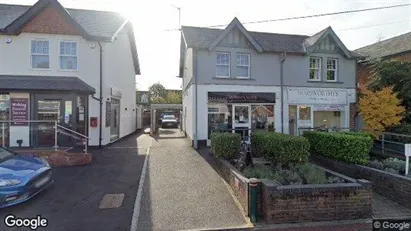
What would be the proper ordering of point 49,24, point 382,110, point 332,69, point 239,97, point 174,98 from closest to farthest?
point 49,24 < point 382,110 < point 239,97 < point 332,69 < point 174,98

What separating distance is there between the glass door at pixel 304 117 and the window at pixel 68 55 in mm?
12515

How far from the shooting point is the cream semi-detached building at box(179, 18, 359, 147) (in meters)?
14.3

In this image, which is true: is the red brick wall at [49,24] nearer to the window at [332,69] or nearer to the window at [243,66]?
the window at [243,66]

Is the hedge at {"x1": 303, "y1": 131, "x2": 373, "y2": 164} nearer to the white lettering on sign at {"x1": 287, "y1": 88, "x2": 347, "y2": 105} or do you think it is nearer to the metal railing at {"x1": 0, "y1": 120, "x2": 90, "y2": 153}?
the white lettering on sign at {"x1": 287, "y1": 88, "x2": 347, "y2": 105}

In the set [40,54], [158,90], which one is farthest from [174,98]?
[40,54]

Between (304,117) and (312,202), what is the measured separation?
431 inches

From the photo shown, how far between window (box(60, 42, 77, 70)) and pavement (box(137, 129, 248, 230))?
721cm

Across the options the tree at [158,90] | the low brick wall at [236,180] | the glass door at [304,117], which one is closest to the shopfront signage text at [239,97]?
the glass door at [304,117]

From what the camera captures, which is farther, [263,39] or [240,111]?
[263,39]

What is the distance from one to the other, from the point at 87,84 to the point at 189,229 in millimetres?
10765

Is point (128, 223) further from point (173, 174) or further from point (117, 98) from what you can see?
point (117, 98)

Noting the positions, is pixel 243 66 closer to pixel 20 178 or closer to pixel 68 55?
pixel 68 55

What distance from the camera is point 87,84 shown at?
13.7 m

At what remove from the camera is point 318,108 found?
1605 cm
